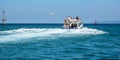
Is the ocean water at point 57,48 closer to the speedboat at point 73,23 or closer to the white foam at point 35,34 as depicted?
the white foam at point 35,34

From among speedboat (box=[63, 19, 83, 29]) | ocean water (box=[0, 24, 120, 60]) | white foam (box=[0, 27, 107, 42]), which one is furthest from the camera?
speedboat (box=[63, 19, 83, 29])

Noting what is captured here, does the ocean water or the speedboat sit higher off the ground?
the ocean water

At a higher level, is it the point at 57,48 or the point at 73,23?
the point at 57,48

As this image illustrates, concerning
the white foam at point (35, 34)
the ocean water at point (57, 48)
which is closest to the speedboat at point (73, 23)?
the white foam at point (35, 34)

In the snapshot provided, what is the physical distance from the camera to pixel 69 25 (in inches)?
2253

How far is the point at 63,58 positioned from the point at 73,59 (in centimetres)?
68

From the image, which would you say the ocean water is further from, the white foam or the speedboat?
the speedboat

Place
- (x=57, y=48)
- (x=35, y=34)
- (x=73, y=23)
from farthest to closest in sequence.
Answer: (x=73, y=23) → (x=35, y=34) → (x=57, y=48)

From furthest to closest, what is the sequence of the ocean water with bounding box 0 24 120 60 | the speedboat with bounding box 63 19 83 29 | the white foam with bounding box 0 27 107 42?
the speedboat with bounding box 63 19 83 29 < the white foam with bounding box 0 27 107 42 < the ocean water with bounding box 0 24 120 60

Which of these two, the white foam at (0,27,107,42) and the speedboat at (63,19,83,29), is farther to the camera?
the speedboat at (63,19,83,29)

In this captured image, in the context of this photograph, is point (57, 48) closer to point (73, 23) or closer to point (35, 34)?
point (35, 34)

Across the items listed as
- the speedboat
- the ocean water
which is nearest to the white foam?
the ocean water

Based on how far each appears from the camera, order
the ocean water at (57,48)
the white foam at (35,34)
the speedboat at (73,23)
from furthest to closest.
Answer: the speedboat at (73,23) < the white foam at (35,34) < the ocean water at (57,48)

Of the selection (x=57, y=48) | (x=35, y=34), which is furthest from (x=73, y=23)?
(x=57, y=48)
